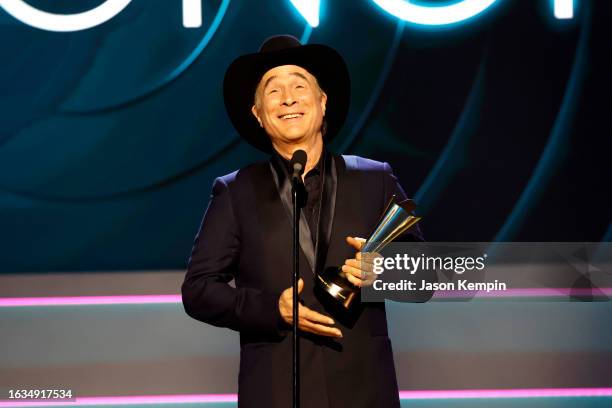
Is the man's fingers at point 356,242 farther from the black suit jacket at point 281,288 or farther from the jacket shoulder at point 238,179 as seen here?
the jacket shoulder at point 238,179

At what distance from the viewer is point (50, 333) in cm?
367

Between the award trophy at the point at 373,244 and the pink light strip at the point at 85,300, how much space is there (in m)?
1.44

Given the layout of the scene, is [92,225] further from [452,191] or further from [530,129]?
[530,129]

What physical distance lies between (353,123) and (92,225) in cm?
120

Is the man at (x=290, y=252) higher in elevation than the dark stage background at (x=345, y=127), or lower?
lower

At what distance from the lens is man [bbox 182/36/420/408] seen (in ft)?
7.88

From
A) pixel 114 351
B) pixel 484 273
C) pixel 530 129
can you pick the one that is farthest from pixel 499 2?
pixel 114 351

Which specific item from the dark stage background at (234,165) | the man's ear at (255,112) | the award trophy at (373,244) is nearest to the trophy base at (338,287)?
the award trophy at (373,244)

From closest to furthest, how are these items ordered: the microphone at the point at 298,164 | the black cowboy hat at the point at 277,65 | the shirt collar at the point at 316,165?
the microphone at the point at 298,164 → the shirt collar at the point at 316,165 → the black cowboy hat at the point at 277,65

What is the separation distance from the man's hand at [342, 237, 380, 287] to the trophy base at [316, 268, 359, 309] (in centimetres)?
3

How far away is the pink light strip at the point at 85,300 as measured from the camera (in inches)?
143

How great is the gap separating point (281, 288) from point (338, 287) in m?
0.20

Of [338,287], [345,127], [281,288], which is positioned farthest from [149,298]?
[338,287]

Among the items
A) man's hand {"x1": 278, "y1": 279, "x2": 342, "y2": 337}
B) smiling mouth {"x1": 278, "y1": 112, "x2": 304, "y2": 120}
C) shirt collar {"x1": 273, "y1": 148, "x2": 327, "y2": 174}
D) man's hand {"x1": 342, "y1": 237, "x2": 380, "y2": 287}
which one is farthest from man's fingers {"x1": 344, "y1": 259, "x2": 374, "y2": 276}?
smiling mouth {"x1": 278, "y1": 112, "x2": 304, "y2": 120}
